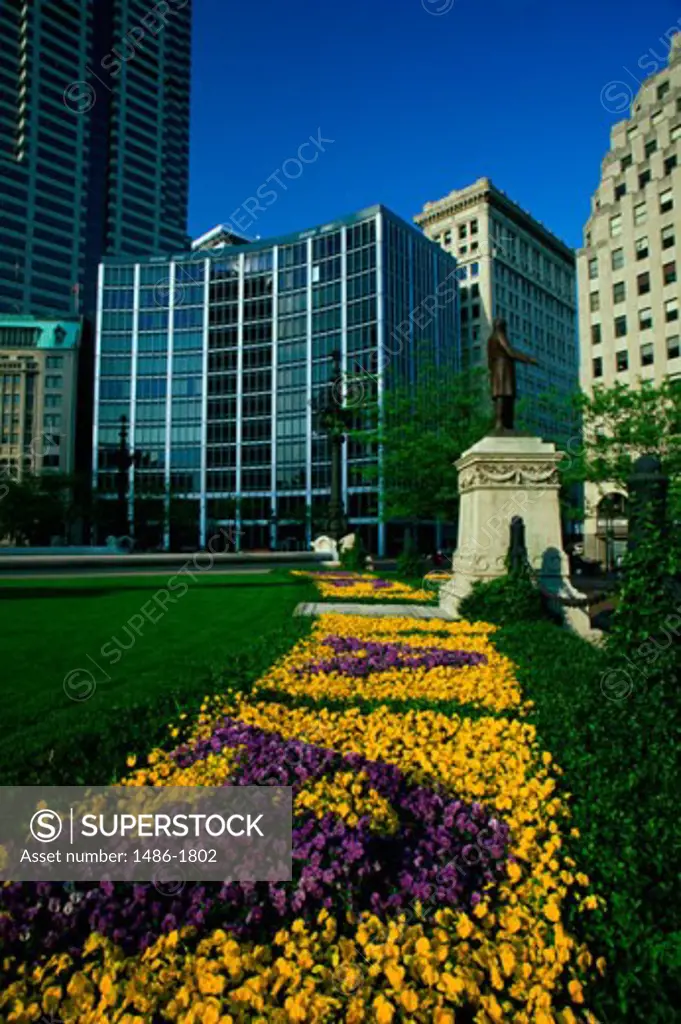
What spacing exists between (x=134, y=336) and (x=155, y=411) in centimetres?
1224

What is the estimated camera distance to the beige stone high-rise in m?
49.3

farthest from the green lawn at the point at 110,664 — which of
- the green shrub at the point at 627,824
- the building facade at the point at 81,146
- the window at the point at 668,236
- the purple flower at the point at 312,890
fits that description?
the building facade at the point at 81,146

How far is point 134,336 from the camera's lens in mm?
91000

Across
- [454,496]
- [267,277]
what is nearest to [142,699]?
[454,496]

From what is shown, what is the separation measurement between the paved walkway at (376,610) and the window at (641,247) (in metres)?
50.7

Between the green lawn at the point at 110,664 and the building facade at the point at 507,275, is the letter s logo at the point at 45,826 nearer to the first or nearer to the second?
the green lawn at the point at 110,664

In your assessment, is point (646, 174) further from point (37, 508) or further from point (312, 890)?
point (37, 508)

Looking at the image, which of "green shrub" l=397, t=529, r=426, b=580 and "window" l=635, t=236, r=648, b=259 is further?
"window" l=635, t=236, r=648, b=259

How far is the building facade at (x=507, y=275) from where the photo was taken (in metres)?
102

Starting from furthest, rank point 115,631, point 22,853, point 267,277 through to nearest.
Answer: point 267,277 < point 115,631 < point 22,853

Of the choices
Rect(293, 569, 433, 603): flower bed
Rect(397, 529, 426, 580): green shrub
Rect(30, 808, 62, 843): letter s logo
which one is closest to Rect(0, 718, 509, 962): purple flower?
Rect(30, 808, 62, 843): letter s logo

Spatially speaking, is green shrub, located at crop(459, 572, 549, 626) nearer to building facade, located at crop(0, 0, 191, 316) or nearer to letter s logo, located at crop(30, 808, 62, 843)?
letter s logo, located at crop(30, 808, 62, 843)

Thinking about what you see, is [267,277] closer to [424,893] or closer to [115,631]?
[115,631]

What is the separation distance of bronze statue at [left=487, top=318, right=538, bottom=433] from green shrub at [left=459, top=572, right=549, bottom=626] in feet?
12.8
